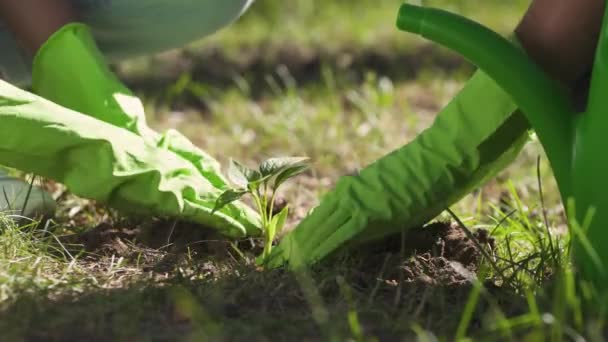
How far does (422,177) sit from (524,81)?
21cm

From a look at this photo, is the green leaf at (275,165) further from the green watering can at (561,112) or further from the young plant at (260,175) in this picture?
the green watering can at (561,112)

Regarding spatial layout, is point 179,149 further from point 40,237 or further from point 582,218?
point 582,218

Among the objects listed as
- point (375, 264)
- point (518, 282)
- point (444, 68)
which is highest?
point (444, 68)

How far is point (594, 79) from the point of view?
49.2 inches

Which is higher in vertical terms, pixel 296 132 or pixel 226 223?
pixel 296 132

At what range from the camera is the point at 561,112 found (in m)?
1.29

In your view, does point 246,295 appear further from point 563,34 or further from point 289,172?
point 563,34

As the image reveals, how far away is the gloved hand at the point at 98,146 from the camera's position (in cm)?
147

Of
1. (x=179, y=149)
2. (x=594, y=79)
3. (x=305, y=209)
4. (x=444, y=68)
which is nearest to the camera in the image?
(x=594, y=79)

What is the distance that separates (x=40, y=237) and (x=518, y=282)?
2.40 ft

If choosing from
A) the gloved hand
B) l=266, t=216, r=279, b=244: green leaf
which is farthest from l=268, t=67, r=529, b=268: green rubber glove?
the gloved hand

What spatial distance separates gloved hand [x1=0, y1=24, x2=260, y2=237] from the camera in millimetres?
1475

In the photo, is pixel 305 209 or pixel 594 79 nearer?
pixel 594 79

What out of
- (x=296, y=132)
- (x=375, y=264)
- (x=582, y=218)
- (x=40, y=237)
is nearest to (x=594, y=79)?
(x=582, y=218)
